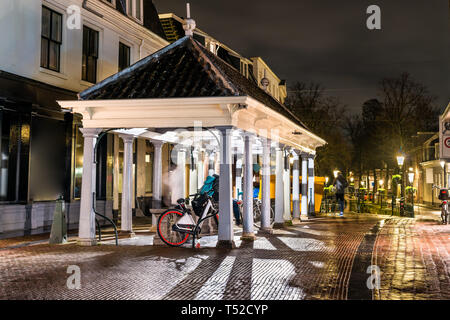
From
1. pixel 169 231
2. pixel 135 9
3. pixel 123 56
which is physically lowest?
pixel 169 231

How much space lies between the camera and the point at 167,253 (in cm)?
1005

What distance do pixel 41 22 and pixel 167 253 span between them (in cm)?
936

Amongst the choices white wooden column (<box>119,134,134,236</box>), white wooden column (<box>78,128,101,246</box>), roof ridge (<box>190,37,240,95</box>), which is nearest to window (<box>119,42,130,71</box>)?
white wooden column (<box>119,134,134,236</box>)

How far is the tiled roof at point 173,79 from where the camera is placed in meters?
10.4

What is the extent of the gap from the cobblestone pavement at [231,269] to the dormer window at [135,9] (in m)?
11.8

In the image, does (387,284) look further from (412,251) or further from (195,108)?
(195,108)

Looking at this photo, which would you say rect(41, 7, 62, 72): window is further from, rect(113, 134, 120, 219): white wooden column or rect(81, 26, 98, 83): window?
rect(113, 134, 120, 219): white wooden column

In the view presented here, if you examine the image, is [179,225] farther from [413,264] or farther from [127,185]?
[413,264]

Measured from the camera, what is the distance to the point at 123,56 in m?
20.0

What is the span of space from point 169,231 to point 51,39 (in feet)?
27.7

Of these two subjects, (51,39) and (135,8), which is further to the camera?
(135,8)

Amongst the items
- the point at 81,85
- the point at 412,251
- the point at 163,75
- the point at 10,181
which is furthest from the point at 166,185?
the point at 412,251

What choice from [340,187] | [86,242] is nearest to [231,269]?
[86,242]

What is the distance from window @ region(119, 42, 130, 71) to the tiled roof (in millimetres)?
8361
